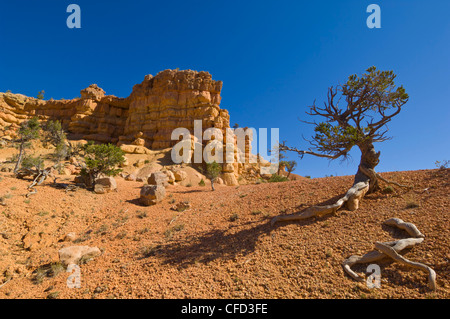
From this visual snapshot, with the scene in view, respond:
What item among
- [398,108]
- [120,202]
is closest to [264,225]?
[398,108]

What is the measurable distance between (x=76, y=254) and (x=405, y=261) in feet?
35.5

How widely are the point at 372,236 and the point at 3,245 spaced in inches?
578

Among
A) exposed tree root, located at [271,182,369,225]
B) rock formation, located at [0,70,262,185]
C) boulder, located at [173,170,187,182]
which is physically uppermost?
rock formation, located at [0,70,262,185]

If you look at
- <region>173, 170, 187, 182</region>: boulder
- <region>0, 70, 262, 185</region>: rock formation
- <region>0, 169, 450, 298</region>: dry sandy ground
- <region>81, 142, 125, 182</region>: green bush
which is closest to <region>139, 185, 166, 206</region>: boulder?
<region>0, 169, 450, 298</region>: dry sandy ground

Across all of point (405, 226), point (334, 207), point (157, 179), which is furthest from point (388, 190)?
point (157, 179)

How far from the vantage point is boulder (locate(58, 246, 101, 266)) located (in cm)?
705

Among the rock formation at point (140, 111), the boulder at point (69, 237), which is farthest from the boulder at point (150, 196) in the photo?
the rock formation at point (140, 111)

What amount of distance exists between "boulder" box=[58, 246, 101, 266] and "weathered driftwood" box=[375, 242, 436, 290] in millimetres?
9915

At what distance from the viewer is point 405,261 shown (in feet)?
15.0

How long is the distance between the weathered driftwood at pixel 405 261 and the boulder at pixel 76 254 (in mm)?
9915

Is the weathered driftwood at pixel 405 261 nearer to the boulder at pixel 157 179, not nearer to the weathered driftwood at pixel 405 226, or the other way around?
the weathered driftwood at pixel 405 226

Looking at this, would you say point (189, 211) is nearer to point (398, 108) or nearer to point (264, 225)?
point (264, 225)

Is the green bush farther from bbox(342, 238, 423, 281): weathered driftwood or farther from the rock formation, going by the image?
bbox(342, 238, 423, 281): weathered driftwood

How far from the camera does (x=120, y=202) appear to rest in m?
13.3
